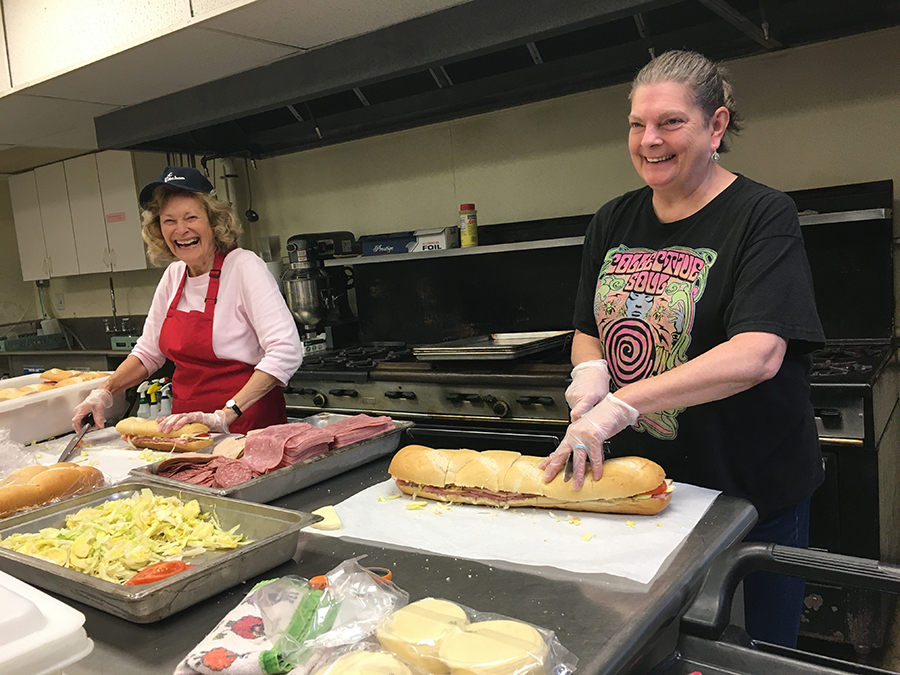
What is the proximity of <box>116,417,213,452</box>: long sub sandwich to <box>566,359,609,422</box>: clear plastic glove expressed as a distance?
3.64ft

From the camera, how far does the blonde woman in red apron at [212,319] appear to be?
242 centimetres

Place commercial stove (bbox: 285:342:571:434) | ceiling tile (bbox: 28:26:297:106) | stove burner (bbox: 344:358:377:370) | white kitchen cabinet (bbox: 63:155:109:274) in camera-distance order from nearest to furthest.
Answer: ceiling tile (bbox: 28:26:297:106)
commercial stove (bbox: 285:342:571:434)
stove burner (bbox: 344:358:377:370)
white kitchen cabinet (bbox: 63:155:109:274)

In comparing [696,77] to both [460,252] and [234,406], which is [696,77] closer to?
[234,406]

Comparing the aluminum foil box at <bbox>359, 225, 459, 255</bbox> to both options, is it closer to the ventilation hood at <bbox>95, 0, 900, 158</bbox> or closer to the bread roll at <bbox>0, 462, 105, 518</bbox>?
the ventilation hood at <bbox>95, 0, 900, 158</bbox>

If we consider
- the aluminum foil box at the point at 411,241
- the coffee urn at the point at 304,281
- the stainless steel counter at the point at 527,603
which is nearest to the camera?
the stainless steel counter at the point at 527,603

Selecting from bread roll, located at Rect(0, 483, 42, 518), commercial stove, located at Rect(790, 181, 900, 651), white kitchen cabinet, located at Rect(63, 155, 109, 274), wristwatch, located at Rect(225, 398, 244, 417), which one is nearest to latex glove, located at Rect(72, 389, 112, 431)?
wristwatch, located at Rect(225, 398, 244, 417)

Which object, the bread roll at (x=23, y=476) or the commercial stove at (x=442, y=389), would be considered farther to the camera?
the commercial stove at (x=442, y=389)

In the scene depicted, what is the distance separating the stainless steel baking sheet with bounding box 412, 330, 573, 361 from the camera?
10.6ft

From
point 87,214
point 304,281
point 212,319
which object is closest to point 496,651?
point 212,319

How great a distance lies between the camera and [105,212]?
5648mm

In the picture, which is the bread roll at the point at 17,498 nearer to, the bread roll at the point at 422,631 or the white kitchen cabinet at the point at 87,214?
the bread roll at the point at 422,631

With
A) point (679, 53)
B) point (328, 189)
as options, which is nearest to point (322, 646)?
point (679, 53)

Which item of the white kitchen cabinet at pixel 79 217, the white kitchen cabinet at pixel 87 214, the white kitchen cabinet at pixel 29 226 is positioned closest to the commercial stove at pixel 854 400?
the white kitchen cabinet at pixel 79 217

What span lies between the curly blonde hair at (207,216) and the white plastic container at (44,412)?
0.56m
